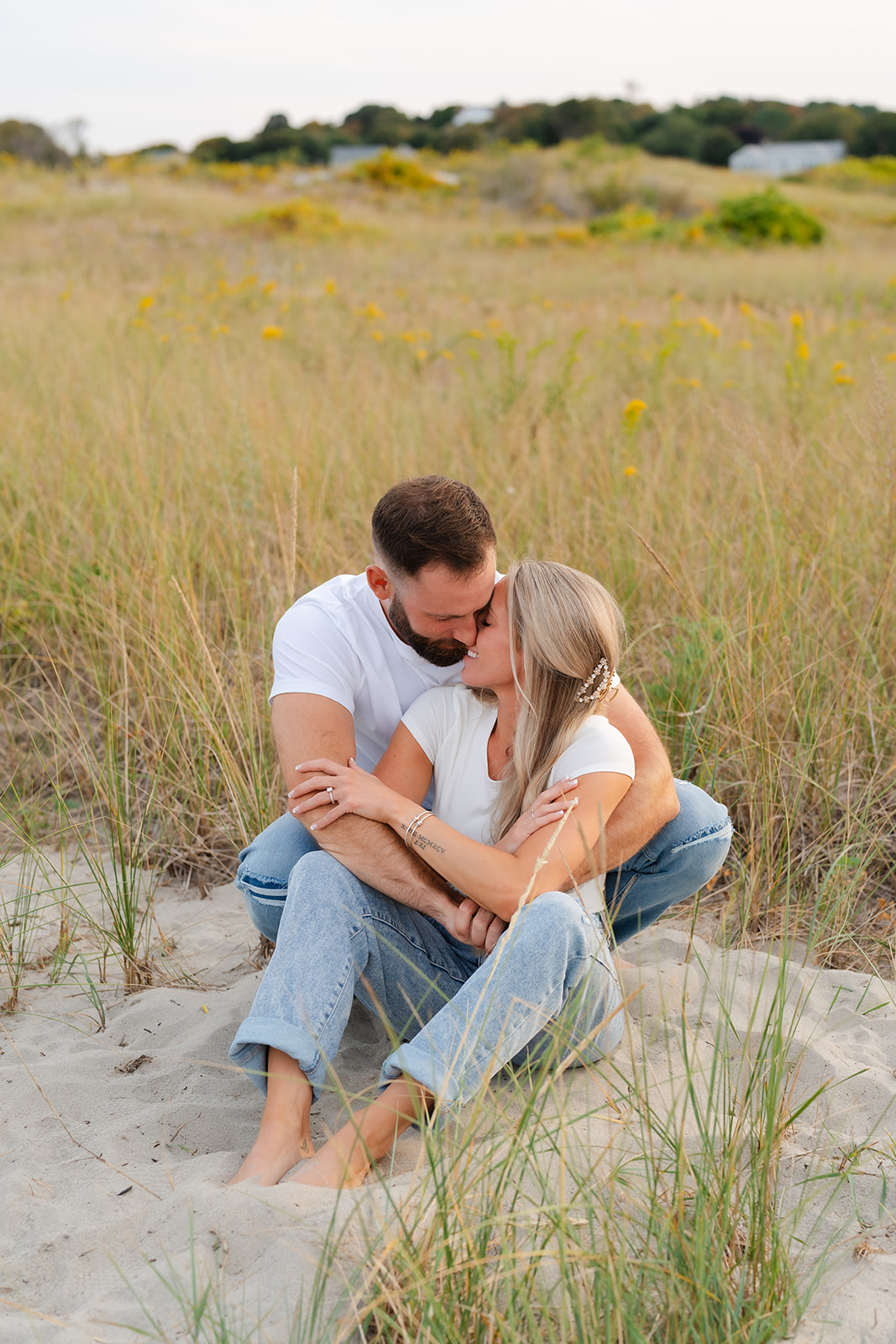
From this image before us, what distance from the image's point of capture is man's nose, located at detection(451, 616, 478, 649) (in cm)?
246

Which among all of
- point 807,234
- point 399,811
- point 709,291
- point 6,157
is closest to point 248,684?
point 399,811

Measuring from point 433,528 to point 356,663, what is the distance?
1.48 ft

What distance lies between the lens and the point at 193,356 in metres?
6.20

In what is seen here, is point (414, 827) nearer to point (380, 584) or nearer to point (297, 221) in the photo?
point (380, 584)

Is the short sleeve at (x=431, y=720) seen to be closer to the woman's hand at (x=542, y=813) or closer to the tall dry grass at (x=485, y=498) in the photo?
the woman's hand at (x=542, y=813)

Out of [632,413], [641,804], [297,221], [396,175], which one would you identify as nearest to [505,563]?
[632,413]

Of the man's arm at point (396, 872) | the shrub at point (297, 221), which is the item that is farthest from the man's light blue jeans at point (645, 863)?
the shrub at point (297, 221)

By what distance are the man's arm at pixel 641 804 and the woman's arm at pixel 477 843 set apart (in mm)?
64

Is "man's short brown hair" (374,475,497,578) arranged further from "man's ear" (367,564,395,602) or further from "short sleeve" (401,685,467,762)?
"short sleeve" (401,685,467,762)

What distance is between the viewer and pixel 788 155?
4397cm

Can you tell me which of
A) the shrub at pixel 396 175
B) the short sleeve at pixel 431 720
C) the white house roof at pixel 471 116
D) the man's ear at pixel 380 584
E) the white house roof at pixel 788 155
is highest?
the white house roof at pixel 471 116

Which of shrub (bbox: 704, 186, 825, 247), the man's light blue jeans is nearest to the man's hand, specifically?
the man's light blue jeans

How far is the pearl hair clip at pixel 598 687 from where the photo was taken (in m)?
2.30

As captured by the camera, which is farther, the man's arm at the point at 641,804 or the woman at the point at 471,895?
the man's arm at the point at 641,804
